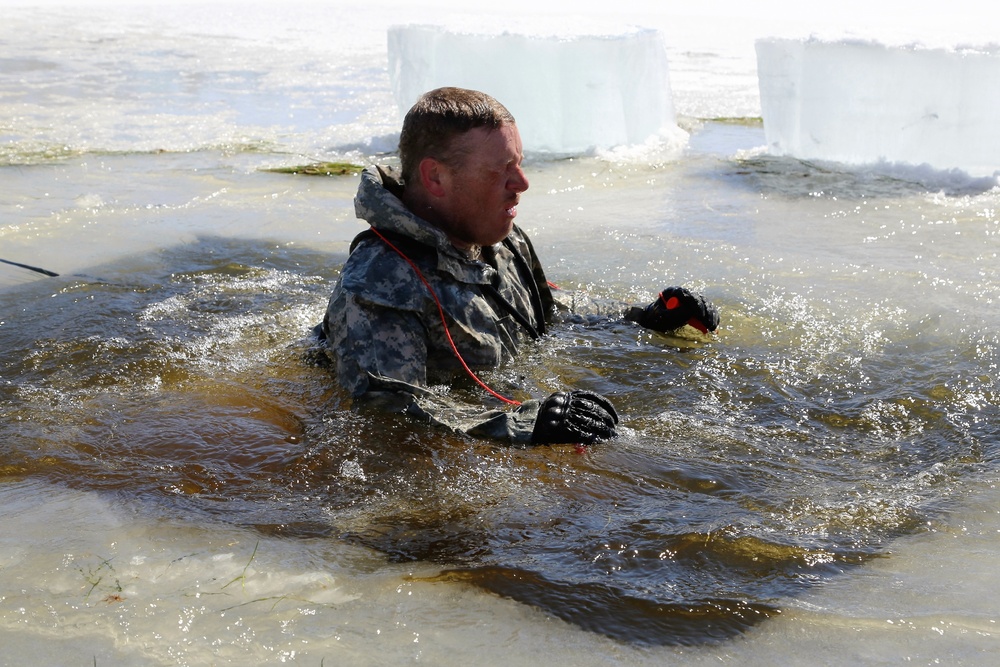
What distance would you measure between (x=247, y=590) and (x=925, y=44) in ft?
23.1

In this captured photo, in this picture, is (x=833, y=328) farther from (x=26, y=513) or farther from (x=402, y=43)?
(x=402, y=43)

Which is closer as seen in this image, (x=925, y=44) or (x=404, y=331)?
(x=404, y=331)

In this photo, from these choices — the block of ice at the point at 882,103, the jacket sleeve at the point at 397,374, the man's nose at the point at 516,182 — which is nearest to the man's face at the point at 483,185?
the man's nose at the point at 516,182

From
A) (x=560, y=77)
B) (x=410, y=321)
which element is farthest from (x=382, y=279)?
(x=560, y=77)

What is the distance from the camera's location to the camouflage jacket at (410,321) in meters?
3.49

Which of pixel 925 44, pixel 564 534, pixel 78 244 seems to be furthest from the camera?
pixel 925 44

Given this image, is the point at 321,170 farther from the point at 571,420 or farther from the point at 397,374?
the point at 571,420

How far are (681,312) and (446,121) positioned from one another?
1.46 metres

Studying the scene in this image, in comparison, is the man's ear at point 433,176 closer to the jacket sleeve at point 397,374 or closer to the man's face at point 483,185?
the man's face at point 483,185

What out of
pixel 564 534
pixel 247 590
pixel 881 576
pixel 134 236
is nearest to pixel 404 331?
pixel 564 534

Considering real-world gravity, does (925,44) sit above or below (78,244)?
above

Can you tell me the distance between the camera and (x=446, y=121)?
12.1 feet

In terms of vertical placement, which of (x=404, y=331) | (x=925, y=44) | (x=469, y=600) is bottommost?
(x=469, y=600)

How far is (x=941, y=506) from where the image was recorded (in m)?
2.96
